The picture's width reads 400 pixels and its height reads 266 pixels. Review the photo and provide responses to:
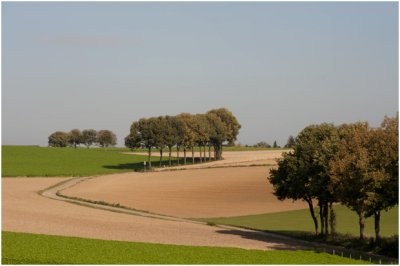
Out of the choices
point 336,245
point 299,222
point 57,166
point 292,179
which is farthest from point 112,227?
point 57,166

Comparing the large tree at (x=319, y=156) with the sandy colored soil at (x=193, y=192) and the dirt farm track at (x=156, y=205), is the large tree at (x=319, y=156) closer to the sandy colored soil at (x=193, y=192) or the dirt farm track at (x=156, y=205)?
the dirt farm track at (x=156, y=205)

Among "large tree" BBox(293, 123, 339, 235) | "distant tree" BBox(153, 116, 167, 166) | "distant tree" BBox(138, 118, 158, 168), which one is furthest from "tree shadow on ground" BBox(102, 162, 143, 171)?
"large tree" BBox(293, 123, 339, 235)

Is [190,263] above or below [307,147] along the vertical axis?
below

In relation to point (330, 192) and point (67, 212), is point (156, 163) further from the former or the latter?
point (330, 192)

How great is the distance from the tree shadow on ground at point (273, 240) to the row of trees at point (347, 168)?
221 inches

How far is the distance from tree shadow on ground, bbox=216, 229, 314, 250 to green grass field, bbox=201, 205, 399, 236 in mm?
4989

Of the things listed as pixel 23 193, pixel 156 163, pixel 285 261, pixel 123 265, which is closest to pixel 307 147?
pixel 285 261

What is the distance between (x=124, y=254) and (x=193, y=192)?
7019 cm

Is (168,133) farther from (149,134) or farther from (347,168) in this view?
(347,168)

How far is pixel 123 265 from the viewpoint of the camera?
37875mm

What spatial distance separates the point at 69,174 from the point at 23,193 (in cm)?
4390

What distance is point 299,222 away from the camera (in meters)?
79.1

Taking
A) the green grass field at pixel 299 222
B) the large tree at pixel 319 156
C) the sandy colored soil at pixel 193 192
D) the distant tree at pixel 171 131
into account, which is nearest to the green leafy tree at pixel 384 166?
the large tree at pixel 319 156

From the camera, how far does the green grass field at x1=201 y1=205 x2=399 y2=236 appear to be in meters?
70.4
